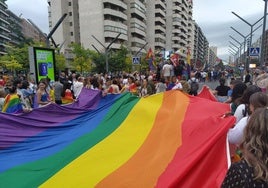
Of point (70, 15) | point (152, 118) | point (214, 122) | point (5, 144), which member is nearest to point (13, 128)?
point (5, 144)

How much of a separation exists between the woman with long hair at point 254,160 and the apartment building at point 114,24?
50.5 m

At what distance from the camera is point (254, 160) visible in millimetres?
2107

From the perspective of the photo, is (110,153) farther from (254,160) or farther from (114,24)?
(114,24)

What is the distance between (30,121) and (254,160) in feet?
19.9

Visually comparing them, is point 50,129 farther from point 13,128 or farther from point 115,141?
point 115,141

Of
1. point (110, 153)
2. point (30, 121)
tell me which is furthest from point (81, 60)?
point (110, 153)

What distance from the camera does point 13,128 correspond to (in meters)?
6.66

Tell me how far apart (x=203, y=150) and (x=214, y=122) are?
83 cm

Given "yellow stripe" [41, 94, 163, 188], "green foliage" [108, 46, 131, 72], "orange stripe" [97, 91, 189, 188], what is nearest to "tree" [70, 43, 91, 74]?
"green foliage" [108, 46, 131, 72]

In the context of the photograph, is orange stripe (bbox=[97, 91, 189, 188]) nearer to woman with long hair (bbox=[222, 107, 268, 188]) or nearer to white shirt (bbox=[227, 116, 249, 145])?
white shirt (bbox=[227, 116, 249, 145])

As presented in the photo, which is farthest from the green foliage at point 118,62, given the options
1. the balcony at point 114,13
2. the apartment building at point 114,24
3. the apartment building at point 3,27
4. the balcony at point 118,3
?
the apartment building at point 3,27

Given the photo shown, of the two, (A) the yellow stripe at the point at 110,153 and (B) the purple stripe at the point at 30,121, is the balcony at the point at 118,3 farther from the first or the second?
(A) the yellow stripe at the point at 110,153

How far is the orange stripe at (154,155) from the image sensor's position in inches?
138

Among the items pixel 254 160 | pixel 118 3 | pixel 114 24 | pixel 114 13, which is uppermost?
pixel 118 3
